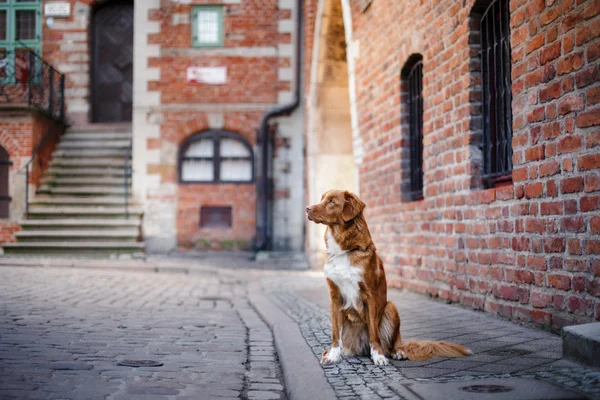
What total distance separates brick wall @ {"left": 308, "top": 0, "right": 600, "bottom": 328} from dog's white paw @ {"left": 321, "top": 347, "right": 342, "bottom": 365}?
1573 mm

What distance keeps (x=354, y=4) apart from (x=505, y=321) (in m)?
6.11

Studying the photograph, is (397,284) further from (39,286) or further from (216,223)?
(216,223)

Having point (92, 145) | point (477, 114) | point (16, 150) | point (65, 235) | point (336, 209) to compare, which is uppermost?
point (92, 145)

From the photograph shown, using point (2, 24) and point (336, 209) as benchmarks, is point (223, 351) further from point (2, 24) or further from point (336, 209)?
point (2, 24)

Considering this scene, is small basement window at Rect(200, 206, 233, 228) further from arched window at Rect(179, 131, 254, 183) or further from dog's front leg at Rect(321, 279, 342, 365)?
dog's front leg at Rect(321, 279, 342, 365)

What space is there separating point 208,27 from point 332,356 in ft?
44.3

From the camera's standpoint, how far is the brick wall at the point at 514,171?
434 cm

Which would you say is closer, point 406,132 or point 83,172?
point 406,132

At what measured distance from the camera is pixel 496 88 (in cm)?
596

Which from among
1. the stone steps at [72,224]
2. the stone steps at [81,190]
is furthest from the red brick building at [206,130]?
the stone steps at [72,224]

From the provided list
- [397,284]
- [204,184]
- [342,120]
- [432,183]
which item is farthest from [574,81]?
[204,184]

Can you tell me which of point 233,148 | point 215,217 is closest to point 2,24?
point 233,148

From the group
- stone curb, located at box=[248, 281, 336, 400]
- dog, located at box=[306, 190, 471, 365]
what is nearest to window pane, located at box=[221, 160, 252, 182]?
stone curb, located at box=[248, 281, 336, 400]

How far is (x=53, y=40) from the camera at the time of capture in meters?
17.2
